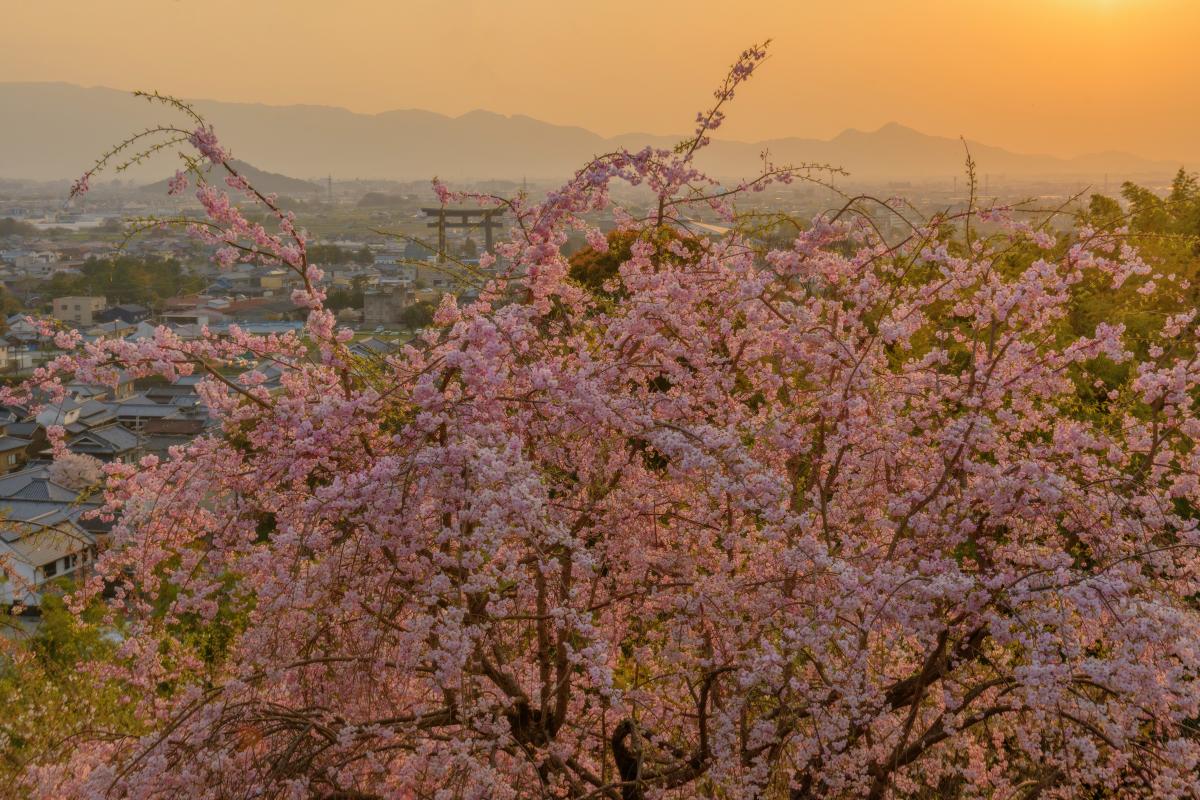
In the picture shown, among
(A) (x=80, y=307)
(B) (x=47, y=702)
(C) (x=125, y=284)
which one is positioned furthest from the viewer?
(C) (x=125, y=284)

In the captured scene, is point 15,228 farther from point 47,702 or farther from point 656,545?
point 656,545

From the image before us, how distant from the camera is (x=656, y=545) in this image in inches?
189

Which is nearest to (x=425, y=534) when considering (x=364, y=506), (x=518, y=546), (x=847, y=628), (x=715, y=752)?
(x=364, y=506)

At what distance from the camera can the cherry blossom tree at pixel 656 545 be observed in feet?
10.8

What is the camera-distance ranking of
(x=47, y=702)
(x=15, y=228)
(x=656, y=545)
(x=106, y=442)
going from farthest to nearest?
1. (x=15, y=228)
2. (x=106, y=442)
3. (x=47, y=702)
4. (x=656, y=545)

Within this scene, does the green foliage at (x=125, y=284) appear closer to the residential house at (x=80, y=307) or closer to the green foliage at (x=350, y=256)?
the residential house at (x=80, y=307)

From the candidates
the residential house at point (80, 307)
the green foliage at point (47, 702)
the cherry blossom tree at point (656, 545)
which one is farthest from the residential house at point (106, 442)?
the cherry blossom tree at point (656, 545)

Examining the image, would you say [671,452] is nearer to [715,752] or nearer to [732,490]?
[732,490]

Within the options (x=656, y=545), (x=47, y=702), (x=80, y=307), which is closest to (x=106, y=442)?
(x=80, y=307)

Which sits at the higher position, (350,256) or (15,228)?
(350,256)

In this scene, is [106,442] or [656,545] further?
[106,442]

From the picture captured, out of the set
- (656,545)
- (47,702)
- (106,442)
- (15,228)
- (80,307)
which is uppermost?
(656,545)

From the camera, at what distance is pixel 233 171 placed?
4641 millimetres

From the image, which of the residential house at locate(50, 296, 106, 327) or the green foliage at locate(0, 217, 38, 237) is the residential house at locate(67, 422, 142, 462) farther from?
the green foliage at locate(0, 217, 38, 237)
